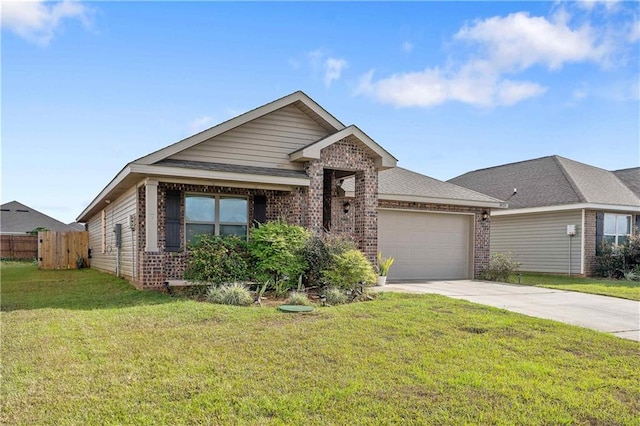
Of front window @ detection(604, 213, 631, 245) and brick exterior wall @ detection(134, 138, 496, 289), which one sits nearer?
brick exterior wall @ detection(134, 138, 496, 289)

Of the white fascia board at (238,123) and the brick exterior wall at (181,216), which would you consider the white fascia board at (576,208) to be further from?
the brick exterior wall at (181,216)

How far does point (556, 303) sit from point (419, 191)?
6.24m

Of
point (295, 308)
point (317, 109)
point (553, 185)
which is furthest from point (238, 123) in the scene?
point (553, 185)

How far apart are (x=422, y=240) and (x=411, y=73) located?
543cm

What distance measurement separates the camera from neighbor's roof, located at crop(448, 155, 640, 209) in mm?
18734

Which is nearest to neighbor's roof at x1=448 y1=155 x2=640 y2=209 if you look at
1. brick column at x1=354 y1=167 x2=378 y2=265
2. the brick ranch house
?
the brick ranch house

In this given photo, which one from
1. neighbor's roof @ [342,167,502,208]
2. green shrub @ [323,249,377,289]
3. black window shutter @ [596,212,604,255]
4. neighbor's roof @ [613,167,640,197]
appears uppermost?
neighbor's roof @ [613,167,640,197]

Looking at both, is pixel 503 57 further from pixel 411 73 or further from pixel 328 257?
pixel 328 257

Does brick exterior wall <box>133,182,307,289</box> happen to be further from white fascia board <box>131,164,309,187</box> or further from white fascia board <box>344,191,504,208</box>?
white fascia board <box>344,191,504,208</box>

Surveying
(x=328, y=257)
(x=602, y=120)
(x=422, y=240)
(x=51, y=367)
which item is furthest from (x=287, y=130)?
(x=602, y=120)

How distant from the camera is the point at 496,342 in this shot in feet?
21.4

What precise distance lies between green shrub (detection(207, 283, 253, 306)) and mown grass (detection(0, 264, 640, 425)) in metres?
1.02

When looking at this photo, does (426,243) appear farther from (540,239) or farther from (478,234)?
(540,239)

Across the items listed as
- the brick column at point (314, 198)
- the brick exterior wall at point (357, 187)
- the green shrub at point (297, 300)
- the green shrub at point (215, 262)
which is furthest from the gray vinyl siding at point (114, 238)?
the green shrub at point (297, 300)
